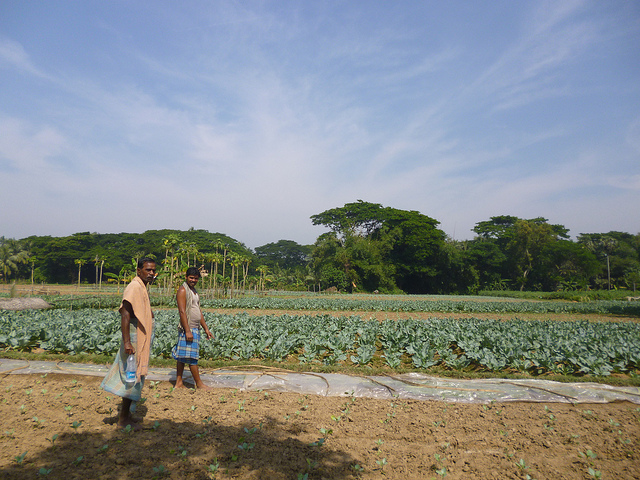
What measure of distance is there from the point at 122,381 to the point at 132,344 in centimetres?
38

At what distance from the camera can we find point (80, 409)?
4484 mm

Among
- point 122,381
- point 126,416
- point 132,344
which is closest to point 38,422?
point 126,416

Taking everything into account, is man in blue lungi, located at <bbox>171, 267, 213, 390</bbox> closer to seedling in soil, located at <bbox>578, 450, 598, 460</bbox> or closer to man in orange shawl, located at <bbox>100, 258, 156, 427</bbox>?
man in orange shawl, located at <bbox>100, 258, 156, 427</bbox>

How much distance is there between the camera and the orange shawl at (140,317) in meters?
3.90

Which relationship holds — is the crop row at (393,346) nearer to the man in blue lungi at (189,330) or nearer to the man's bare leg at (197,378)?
the man's bare leg at (197,378)

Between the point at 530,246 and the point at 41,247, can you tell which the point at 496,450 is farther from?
the point at 41,247

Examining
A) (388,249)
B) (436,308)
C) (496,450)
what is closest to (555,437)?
(496,450)

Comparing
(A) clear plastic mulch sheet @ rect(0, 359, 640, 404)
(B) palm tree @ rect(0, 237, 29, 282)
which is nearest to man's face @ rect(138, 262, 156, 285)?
(A) clear plastic mulch sheet @ rect(0, 359, 640, 404)

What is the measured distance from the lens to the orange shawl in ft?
12.8

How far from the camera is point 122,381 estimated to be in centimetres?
390

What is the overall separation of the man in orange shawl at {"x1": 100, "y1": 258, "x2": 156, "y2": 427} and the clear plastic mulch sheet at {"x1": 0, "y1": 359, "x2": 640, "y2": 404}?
1824 mm

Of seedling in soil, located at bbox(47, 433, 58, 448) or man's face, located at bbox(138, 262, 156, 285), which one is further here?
man's face, located at bbox(138, 262, 156, 285)

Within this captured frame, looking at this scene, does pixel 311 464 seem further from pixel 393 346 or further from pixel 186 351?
pixel 393 346

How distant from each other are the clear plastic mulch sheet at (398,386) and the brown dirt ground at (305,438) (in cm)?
18
